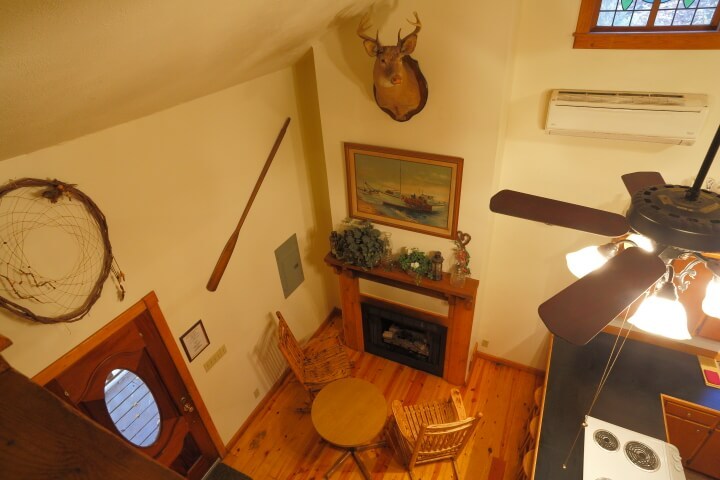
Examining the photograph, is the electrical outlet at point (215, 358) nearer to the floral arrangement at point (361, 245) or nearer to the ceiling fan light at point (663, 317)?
the floral arrangement at point (361, 245)

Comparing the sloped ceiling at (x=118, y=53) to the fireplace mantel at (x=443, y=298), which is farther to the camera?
the fireplace mantel at (x=443, y=298)

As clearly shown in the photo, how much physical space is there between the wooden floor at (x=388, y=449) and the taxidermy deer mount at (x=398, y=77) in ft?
8.72

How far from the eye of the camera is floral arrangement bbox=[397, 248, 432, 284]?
3607 mm

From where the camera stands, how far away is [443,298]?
3.80m

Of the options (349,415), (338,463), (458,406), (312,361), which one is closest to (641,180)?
(458,406)

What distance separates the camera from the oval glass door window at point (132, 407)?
2.68 meters

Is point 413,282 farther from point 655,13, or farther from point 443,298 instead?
point 655,13

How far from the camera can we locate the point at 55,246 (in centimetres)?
213

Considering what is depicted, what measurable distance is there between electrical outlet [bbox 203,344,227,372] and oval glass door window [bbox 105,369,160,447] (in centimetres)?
44

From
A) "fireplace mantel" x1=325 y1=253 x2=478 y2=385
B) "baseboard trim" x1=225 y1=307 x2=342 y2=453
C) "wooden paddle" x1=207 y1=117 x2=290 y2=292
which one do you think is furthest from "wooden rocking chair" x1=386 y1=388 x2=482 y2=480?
"wooden paddle" x1=207 y1=117 x2=290 y2=292

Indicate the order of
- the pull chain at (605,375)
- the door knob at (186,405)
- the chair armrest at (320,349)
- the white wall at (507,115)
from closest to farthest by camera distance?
1. the white wall at (507,115)
2. the pull chain at (605,375)
3. the door knob at (186,405)
4. the chair armrest at (320,349)

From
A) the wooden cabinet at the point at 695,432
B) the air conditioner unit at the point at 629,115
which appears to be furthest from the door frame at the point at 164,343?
Result: the wooden cabinet at the point at 695,432

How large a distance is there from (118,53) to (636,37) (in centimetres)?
276

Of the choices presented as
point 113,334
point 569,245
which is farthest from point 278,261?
point 569,245
